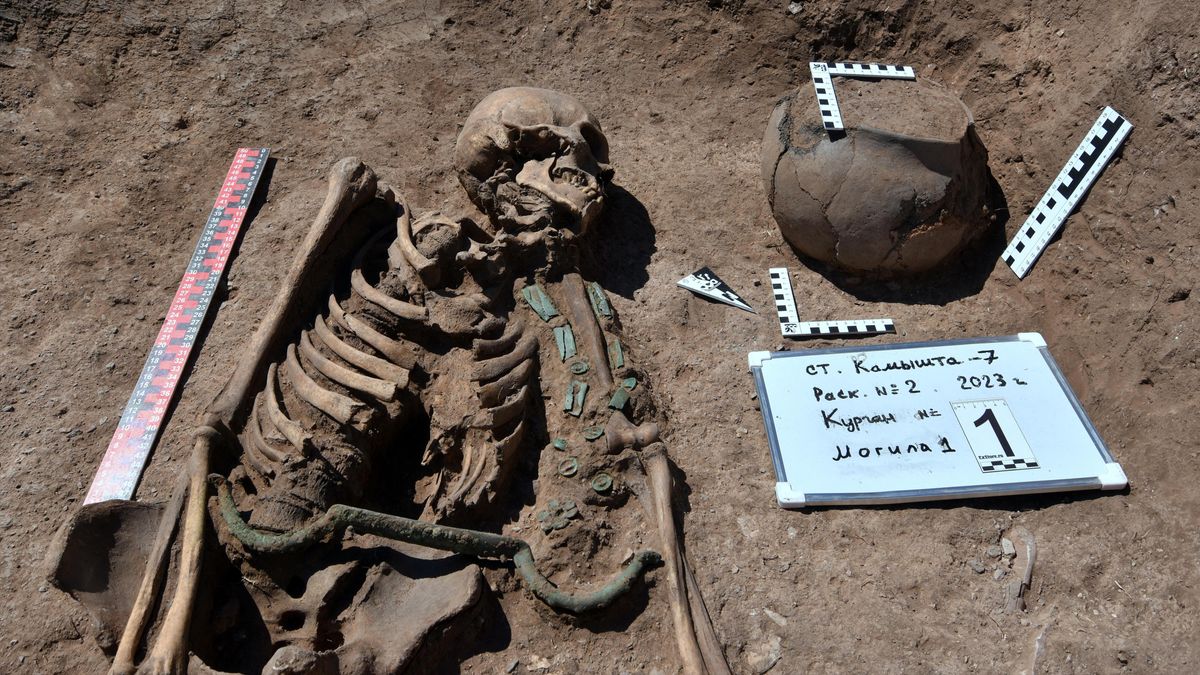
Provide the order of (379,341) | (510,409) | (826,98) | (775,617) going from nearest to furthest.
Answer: (775,617) → (510,409) → (379,341) → (826,98)

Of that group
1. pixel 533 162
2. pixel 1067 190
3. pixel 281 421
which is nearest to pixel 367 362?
pixel 281 421

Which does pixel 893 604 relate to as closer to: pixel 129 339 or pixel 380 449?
pixel 380 449

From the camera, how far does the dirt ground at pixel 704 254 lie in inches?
129

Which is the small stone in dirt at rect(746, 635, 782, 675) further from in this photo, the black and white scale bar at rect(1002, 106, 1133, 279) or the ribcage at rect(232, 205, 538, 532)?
the black and white scale bar at rect(1002, 106, 1133, 279)

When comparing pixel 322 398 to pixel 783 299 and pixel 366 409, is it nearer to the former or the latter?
pixel 366 409

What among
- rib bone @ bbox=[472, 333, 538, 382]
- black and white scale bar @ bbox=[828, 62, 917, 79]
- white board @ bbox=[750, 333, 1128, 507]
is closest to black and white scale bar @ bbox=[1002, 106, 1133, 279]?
white board @ bbox=[750, 333, 1128, 507]

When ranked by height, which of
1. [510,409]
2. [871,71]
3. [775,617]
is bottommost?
[775,617]

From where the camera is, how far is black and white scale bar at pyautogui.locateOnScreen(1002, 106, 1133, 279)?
427 cm

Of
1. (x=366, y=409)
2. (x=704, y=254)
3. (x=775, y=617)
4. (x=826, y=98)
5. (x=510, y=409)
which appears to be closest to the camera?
(x=775, y=617)

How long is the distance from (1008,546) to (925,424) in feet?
2.21

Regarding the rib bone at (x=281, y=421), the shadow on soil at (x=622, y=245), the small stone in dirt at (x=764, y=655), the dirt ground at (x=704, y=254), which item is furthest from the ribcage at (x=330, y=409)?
the small stone in dirt at (x=764, y=655)

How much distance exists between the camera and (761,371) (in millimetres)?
4227

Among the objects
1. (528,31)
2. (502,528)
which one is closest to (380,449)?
(502,528)

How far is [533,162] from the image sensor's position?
4.45 meters
